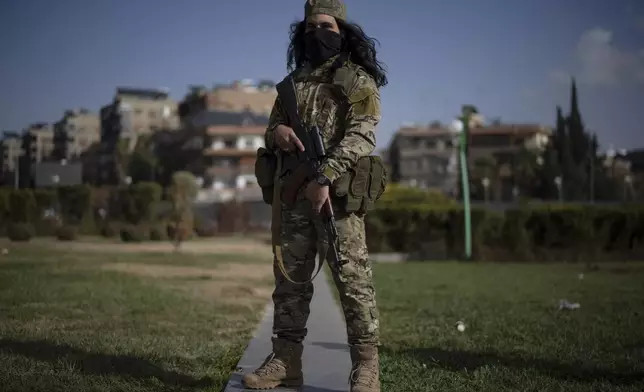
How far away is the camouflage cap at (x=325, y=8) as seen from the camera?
3049 millimetres

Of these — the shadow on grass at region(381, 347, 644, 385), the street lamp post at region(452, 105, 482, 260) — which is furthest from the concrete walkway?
the street lamp post at region(452, 105, 482, 260)

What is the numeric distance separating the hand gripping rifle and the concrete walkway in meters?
0.56

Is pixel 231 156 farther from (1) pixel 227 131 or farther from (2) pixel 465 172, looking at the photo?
(2) pixel 465 172

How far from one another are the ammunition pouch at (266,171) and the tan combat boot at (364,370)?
31.6 inches

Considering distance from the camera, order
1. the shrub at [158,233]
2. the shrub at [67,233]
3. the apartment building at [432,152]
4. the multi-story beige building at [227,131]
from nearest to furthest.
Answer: the shrub at [67,233] → the shrub at [158,233] → the multi-story beige building at [227,131] → the apartment building at [432,152]

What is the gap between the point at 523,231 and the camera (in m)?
15.6

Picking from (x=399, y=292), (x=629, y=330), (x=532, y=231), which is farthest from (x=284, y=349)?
(x=532, y=231)

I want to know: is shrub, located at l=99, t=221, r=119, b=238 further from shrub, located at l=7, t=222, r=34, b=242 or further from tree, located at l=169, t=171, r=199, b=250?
shrub, located at l=7, t=222, r=34, b=242

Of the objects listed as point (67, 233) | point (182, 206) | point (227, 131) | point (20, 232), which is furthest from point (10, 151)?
point (227, 131)

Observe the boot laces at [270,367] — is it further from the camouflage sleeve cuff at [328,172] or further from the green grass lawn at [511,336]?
the camouflage sleeve cuff at [328,172]

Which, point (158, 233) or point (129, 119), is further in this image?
point (129, 119)

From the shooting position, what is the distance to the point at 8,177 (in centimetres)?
938

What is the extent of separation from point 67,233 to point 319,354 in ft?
40.3

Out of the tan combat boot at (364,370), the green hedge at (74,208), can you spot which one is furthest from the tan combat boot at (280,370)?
the green hedge at (74,208)
